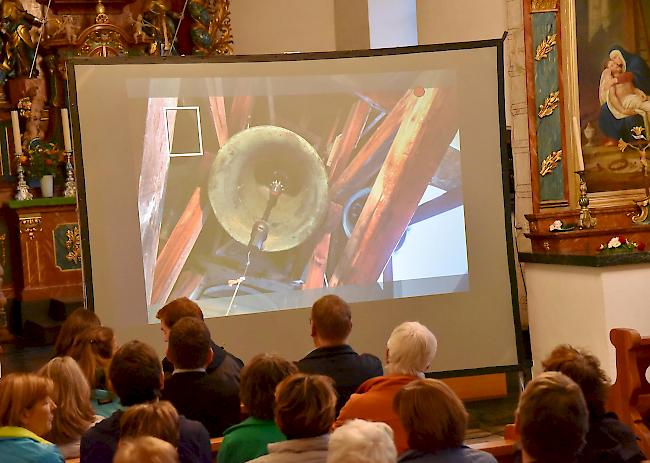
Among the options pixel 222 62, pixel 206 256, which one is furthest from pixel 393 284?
pixel 222 62

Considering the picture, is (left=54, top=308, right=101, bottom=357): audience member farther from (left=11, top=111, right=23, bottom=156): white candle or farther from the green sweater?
(left=11, top=111, right=23, bottom=156): white candle

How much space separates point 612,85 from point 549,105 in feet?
2.00

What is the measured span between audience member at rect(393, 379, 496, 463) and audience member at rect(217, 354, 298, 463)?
2.02 ft

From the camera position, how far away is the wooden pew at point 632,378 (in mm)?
4824

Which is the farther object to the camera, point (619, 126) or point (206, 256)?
point (619, 126)

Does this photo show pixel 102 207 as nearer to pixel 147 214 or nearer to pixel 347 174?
pixel 147 214

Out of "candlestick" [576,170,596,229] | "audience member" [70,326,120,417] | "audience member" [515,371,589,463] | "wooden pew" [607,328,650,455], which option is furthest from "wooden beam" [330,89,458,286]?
"audience member" [515,371,589,463]

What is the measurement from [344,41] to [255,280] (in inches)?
204

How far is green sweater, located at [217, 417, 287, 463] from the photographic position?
10.6ft

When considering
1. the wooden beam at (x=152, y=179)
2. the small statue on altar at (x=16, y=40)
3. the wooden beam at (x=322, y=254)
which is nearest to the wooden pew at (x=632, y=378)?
the wooden beam at (x=322, y=254)

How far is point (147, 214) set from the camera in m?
6.01

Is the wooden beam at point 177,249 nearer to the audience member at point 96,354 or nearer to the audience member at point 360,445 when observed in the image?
the audience member at point 96,354

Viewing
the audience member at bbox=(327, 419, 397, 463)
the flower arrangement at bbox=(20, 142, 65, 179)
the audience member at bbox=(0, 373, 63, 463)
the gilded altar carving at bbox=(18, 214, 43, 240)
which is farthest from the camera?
the flower arrangement at bbox=(20, 142, 65, 179)

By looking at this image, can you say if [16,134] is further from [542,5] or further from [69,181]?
[542,5]
